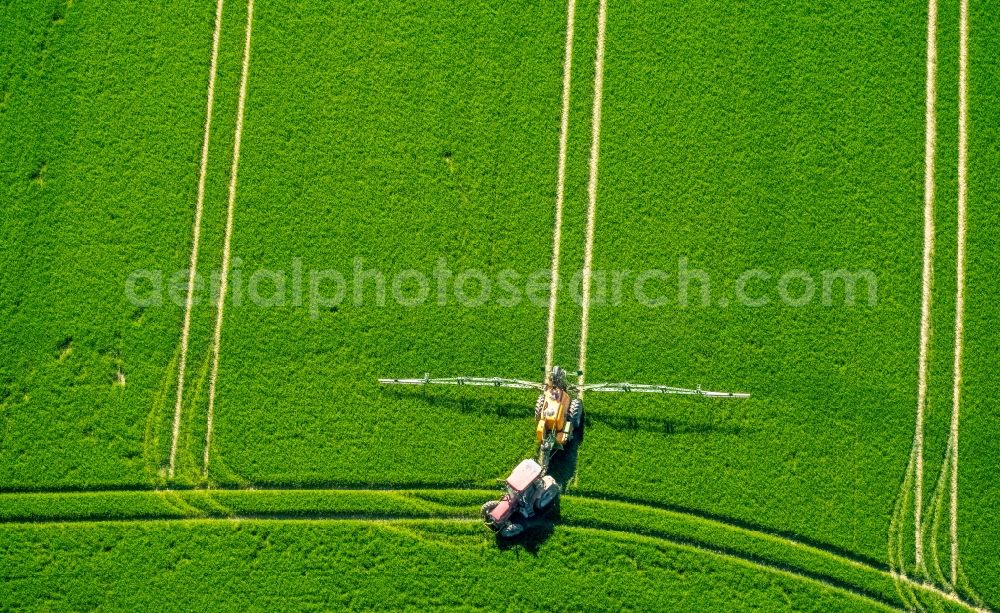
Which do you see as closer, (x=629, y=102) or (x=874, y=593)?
(x=874, y=593)

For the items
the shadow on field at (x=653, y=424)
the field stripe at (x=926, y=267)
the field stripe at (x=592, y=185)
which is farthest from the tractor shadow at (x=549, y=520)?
the field stripe at (x=926, y=267)

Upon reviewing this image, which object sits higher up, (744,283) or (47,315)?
(744,283)

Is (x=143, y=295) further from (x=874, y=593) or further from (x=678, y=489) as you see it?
(x=874, y=593)

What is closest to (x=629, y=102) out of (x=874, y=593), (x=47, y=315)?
(x=874, y=593)

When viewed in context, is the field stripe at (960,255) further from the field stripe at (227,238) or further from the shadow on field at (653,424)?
the field stripe at (227,238)

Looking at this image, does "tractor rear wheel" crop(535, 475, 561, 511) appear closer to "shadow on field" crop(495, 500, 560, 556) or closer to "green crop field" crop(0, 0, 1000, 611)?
"shadow on field" crop(495, 500, 560, 556)

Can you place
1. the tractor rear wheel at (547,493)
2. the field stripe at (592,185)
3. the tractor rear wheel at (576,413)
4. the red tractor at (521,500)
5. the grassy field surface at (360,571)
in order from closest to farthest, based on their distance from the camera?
1. the red tractor at (521,500)
2. the tractor rear wheel at (547,493)
3. the grassy field surface at (360,571)
4. the tractor rear wheel at (576,413)
5. the field stripe at (592,185)
